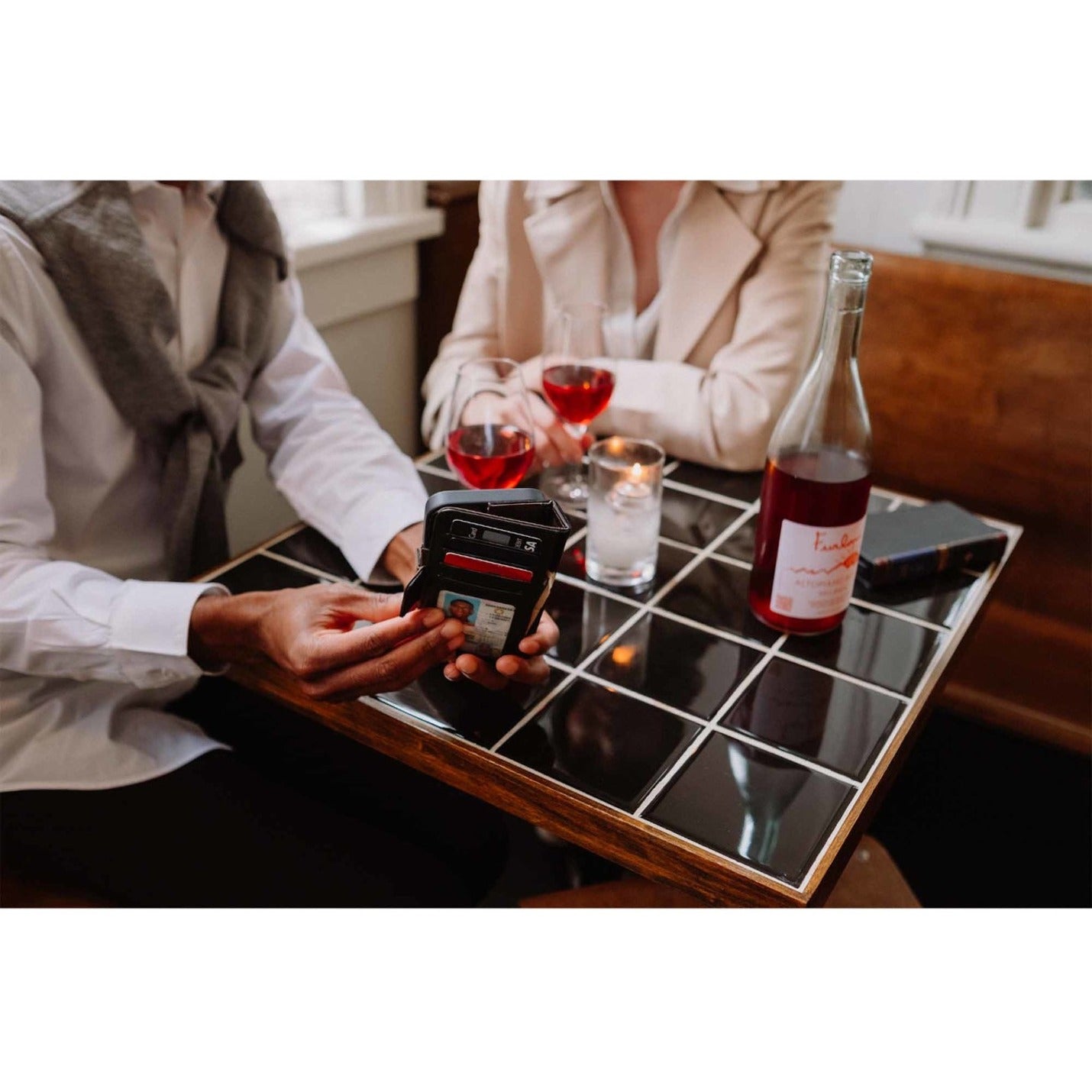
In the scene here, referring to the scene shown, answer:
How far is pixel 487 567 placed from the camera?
0.87m

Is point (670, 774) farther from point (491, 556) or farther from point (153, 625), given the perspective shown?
point (153, 625)

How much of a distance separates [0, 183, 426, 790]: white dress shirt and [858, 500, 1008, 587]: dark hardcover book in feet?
1.63

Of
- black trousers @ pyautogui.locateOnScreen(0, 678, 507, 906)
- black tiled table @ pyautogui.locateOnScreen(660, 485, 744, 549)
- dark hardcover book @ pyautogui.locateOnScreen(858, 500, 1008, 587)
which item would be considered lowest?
black trousers @ pyautogui.locateOnScreen(0, 678, 507, 906)

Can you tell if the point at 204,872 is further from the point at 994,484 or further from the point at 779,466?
the point at 994,484

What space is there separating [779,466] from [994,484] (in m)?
0.99

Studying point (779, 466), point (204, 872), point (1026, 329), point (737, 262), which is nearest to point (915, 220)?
point (1026, 329)

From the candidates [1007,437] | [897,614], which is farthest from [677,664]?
[1007,437]

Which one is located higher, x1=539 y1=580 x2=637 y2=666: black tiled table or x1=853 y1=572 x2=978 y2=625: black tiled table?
x1=853 y1=572 x2=978 y2=625: black tiled table

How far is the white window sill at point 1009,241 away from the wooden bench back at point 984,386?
500mm

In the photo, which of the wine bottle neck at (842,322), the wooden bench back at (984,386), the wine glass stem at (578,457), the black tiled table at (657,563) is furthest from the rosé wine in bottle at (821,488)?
the wooden bench back at (984,386)

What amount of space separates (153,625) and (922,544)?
2.62ft

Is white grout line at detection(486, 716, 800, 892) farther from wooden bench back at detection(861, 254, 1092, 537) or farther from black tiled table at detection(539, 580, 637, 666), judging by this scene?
wooden bench back at detection(861, 254, 1092, 537)

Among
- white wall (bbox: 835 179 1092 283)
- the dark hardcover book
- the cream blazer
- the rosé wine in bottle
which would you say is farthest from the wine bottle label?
white wall (bbox: 835 179 1092 283)

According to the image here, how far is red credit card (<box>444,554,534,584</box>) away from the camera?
862 millimetres
